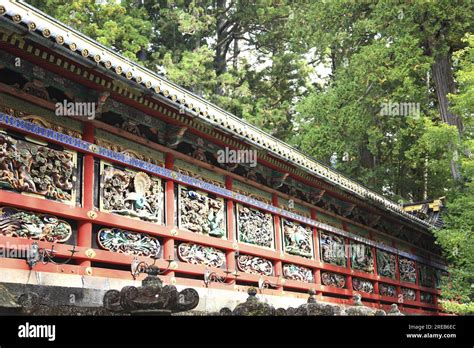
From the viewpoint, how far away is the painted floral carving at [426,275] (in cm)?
2375

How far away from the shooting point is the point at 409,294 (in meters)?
22.5

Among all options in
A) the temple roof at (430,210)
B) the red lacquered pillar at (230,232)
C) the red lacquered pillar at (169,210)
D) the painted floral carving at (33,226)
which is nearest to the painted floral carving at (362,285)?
the temple roof at (430,210)

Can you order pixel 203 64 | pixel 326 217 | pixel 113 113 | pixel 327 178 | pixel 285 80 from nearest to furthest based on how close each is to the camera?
pixel 113 113, pixel 327 178, pixel 326 217, pixel 203 64, pixel 285 80

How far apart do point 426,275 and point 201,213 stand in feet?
47.4

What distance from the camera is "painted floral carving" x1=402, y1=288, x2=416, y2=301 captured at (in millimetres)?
22064

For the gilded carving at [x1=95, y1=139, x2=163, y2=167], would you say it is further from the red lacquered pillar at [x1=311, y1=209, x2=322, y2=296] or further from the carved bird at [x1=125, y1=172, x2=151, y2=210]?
the red lacquered pillar at [x1=311, y1=209, x2=322, y2=296]

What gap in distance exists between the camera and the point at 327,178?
16.3 m

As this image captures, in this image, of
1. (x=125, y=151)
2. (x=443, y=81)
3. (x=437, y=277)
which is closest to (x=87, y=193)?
(x=125, y=151)

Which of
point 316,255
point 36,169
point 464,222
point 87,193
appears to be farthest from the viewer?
point 464,222

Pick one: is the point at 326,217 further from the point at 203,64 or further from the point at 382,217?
the point at 203,64

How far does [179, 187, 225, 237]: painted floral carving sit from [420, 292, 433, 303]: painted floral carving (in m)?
13.0

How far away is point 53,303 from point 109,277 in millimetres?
1351

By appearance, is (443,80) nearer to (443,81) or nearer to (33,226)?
(443,81)
